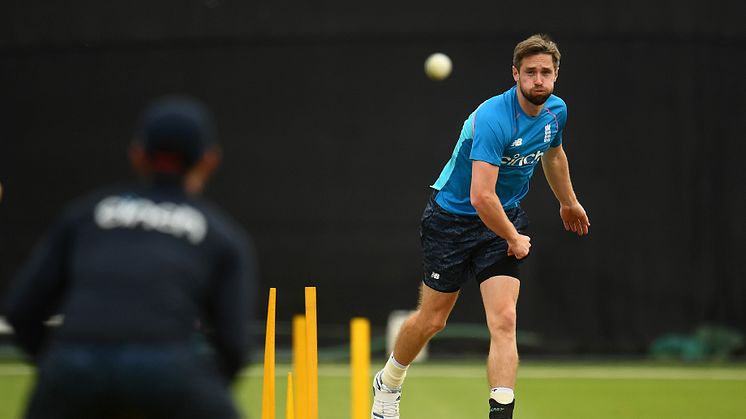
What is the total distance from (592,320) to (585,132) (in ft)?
4.98

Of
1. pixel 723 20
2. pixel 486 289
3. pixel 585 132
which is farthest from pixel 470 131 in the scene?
pixel 723 20

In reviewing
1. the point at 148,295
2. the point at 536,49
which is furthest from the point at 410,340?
the point at 148,295

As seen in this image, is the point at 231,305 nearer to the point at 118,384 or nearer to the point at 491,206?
the point at 118,384

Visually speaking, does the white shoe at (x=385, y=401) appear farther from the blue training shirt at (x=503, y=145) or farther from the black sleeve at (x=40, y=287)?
the black sleeve at (x=40, y=287)

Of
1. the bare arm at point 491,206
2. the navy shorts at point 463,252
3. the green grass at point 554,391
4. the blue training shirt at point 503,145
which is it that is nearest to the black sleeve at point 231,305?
the bare arm at point 491,206

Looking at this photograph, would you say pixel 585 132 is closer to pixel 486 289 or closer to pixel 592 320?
pixel 592 320

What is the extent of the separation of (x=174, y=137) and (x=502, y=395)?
2.51 m

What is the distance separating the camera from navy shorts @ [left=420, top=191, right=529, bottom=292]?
199 inches

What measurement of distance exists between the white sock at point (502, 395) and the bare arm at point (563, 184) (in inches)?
38.4

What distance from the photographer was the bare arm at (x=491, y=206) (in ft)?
15.7

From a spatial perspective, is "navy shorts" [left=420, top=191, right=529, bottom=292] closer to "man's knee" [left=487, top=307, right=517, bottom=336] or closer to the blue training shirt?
the blue training shirt

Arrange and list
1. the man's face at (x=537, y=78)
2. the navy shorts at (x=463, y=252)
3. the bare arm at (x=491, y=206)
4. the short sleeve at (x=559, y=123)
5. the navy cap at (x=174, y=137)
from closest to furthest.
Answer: the navy cap at (x=174, y=137)
the bare arm at (x=491, y=206)
the man's face at (x=537, y=78)
the navy shorts at (x=463, y=252)
the short sleeve at (x=559, y=123)

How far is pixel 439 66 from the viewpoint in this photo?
968cm

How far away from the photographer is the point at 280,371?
30.2 ft
